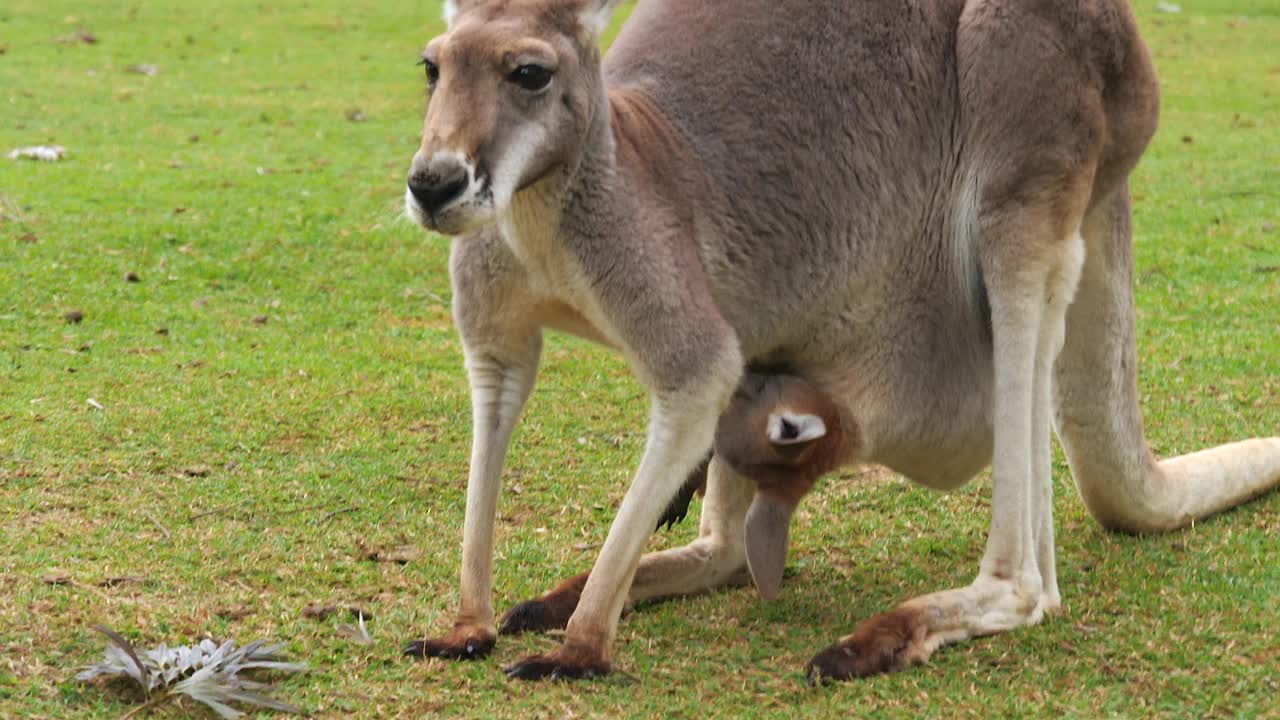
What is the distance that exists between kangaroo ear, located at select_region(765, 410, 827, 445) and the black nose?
3.34ft

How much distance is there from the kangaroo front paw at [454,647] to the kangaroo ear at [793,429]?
742 mm

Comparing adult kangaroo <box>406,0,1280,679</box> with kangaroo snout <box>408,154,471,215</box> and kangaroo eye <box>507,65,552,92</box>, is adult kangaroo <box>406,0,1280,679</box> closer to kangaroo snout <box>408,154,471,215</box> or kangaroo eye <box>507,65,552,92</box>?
kangaroo eye <box>507,65,552,92</box>

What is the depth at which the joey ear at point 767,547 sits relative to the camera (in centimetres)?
343

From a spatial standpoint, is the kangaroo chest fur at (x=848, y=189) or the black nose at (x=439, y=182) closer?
the black nose at (x=439, y=182)

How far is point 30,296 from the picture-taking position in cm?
598

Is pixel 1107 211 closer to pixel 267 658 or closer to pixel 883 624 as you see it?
pixel 883 624

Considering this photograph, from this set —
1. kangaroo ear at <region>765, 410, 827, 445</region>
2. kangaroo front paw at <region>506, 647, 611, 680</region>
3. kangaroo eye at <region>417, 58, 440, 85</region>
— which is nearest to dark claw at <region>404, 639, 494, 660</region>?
kangaroo front paw at <region>506, 647, 611, 680</region>

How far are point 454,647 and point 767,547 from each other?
27.7 inches

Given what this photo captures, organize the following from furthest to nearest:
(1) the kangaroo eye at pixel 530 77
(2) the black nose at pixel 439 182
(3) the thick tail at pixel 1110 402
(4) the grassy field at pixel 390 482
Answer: (3) the thick tail at pixel 1110 402, (4) the grassy field at pixel 390 482, (1) the kangaroo eye at pixel 530 77, (2) the black nose at pixel 439 182

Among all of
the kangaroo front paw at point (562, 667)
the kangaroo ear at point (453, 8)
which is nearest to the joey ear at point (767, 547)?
the kangaroo front paw at point (562, 667)

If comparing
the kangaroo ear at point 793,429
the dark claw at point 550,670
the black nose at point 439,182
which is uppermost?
the black nose at point 439,182

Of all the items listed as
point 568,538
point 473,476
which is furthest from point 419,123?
point 473,476

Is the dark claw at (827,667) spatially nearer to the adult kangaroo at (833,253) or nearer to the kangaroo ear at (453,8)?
the adult kangaroo at (833,253)

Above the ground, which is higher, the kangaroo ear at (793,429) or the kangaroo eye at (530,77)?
the kangaroo eye at (530,77)
